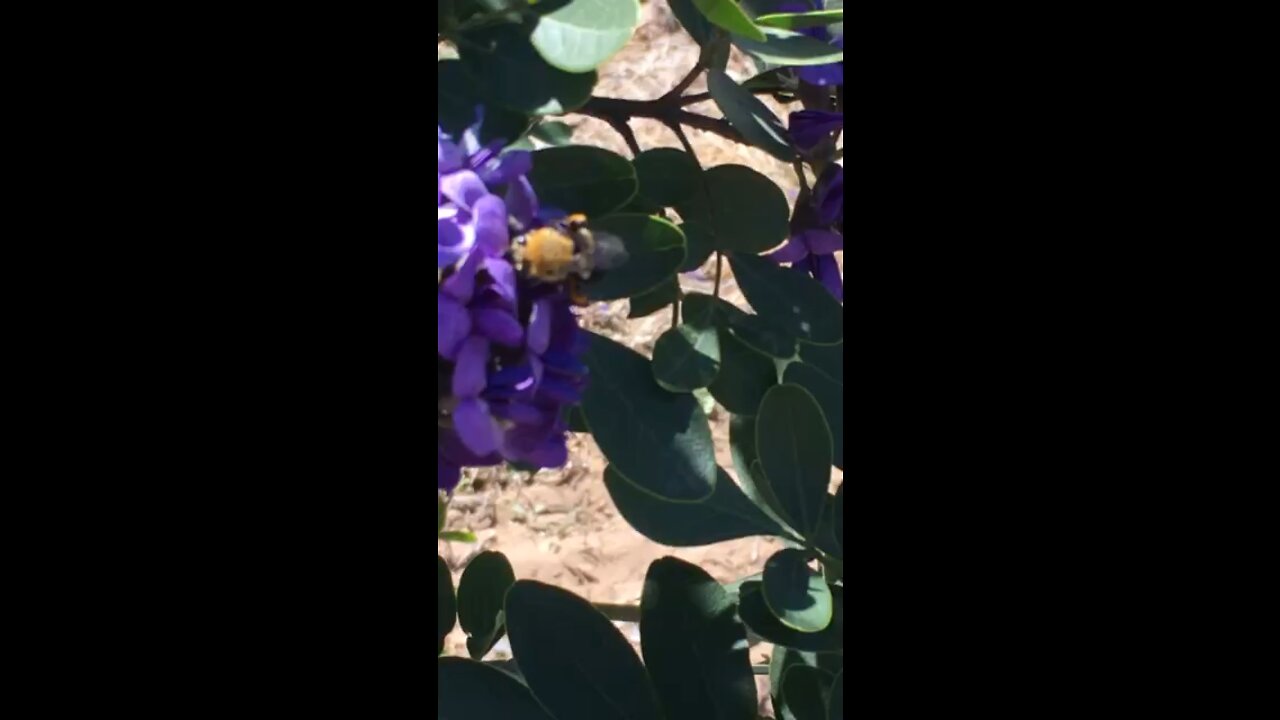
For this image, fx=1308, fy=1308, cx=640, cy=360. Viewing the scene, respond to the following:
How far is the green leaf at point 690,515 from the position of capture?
780mm

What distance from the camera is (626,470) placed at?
694 mm

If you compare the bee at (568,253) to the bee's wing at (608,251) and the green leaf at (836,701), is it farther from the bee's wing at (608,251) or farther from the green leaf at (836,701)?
the green leaf at (836,701)

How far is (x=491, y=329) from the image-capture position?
59 centimetres

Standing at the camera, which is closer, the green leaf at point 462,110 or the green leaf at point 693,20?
the green leaf at point 462,110

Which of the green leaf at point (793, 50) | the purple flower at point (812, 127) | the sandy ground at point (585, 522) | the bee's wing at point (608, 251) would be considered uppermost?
the green leaf at point (793, 50)

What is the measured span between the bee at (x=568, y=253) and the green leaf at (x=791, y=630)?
22 centimetres

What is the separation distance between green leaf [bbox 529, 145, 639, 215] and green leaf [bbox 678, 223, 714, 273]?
9cm

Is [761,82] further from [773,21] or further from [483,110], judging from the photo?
[483,110]

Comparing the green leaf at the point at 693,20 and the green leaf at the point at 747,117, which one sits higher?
the green leaf at the point at 693,20

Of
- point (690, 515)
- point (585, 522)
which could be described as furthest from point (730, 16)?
point (585, 522)

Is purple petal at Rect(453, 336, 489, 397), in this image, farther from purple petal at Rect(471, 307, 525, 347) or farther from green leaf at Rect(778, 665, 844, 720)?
green leaf at Rect(778, 665, 844, 720)

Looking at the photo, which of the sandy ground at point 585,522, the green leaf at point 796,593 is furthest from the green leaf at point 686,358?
the sandy ground at point 585,522

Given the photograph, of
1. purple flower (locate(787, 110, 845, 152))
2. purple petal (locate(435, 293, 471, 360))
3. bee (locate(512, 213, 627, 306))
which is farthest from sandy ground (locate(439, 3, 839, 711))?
purple petal (locate(435, 293, 471, 360))

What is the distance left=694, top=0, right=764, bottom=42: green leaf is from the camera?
0.66 m
